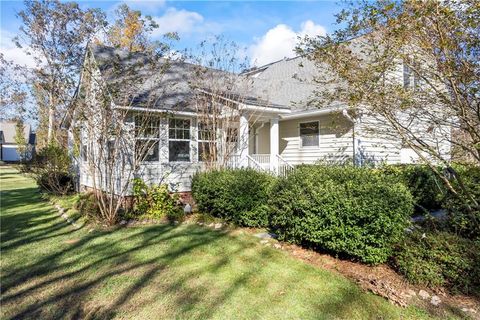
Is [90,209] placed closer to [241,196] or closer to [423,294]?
[241,196]

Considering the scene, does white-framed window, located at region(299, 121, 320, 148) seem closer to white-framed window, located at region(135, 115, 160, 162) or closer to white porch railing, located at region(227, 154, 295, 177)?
white porch railing, located at region(227, 154, 295, 177)

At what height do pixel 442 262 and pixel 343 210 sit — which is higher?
pixel 343 210

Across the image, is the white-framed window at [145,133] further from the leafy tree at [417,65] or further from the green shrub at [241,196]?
the leafy tree at [417,65]

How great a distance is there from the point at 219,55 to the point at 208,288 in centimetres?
813

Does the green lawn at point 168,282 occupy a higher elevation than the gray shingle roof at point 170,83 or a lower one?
lower

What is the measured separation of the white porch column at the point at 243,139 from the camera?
409 inches

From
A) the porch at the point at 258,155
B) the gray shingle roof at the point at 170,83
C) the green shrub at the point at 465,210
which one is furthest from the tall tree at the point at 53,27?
the green shrub at the point at 465,210

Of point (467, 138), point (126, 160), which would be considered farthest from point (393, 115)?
point (126, 160)

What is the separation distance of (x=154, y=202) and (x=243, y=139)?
367cm

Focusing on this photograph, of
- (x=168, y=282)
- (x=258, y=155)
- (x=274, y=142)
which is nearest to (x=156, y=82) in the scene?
(x=258, y=155)

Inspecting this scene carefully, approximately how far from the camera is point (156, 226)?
778cm

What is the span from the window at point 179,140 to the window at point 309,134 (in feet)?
15.8

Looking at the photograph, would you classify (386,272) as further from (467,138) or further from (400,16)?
(400,16)

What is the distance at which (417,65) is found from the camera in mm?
4215
